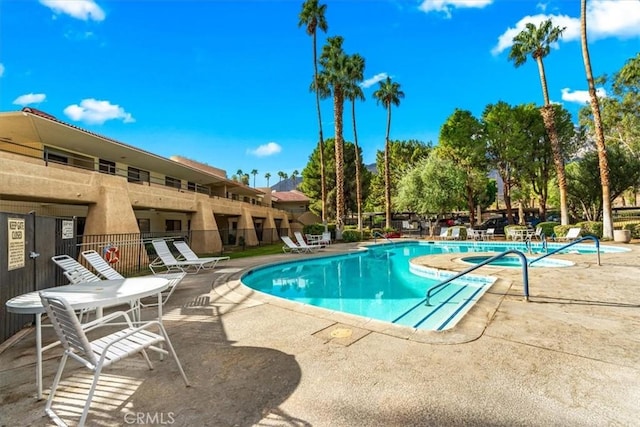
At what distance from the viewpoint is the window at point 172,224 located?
22.3 metres

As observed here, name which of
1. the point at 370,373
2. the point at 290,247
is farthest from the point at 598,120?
the point at 370,373

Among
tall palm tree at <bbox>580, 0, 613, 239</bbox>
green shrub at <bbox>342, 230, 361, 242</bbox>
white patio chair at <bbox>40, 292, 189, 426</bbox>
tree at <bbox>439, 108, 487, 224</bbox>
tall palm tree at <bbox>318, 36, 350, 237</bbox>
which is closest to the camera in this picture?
white patio chair at <bbox>40, 292, 189, 426</bbox>

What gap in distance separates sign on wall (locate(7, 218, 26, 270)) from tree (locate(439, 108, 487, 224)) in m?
29.9

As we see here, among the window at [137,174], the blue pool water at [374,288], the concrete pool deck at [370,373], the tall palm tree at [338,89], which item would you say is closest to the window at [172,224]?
the window at [137,174]

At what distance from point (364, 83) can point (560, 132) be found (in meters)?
19.0

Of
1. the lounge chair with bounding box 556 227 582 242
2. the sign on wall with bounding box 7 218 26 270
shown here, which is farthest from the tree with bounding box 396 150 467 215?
the sign on wall with bounding box 7 218 26 270

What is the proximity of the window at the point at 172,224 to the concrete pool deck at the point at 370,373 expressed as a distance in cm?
1904

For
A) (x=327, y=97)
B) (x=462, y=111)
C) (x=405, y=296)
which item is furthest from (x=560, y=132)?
(x=405, y=296)

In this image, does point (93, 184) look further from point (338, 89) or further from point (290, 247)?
point (338, 89)

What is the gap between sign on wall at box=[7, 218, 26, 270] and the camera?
4.20m

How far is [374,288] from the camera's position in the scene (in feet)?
31.0

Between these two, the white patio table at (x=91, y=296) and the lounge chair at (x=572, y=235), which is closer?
the white patio table at (x=91, y=296)

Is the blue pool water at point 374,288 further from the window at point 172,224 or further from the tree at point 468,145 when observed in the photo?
the tree at point 468,145

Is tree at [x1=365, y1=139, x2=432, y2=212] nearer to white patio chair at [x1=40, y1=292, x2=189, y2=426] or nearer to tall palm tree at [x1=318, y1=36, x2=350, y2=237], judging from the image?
tall palm tree at [x1=318, y1=36, x2=350, y2=237]
